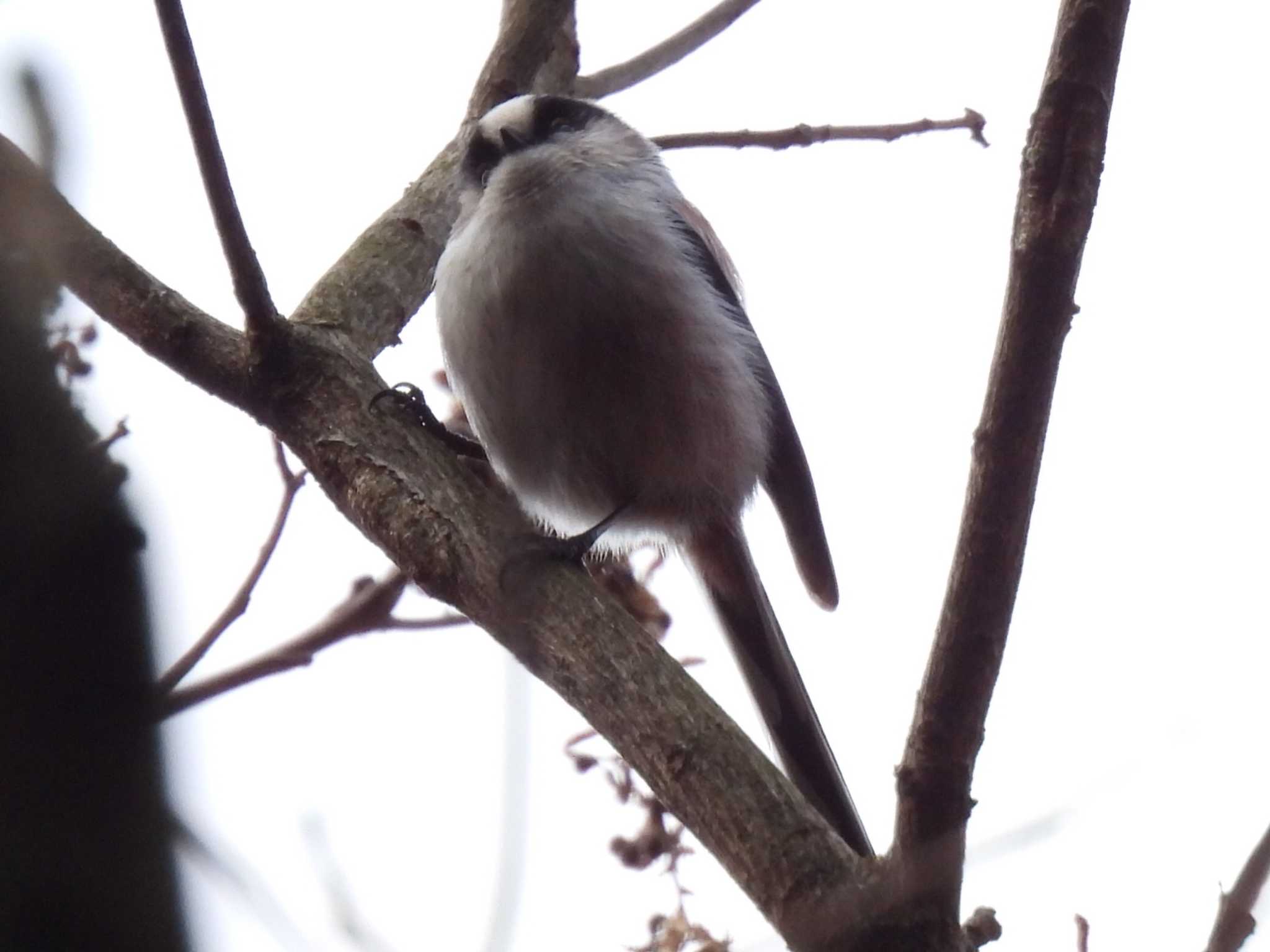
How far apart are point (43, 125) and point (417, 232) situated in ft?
4.13

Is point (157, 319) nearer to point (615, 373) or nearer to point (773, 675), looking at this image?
point (615, 373)

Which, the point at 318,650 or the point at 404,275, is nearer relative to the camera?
the point at 318,650

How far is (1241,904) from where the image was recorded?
1.12 meters

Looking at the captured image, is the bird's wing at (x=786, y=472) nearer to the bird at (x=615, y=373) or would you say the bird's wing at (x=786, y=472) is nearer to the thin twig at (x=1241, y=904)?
the bird at (x=615, y=373)

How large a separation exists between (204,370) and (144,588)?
3.46 ft

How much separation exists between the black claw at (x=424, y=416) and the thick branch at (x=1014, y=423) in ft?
2.91

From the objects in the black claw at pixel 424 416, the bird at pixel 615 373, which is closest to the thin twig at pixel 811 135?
the bird at pixel 615 373

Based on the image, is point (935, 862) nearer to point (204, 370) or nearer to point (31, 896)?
point (31, 896)

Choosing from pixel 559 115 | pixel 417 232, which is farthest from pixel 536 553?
pixel 559 115

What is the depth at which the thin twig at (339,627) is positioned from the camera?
5.33ft

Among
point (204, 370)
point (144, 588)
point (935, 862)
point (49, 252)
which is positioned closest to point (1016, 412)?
point (935, 862)

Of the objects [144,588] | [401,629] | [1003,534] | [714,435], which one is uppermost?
[714,435]

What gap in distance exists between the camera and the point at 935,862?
1254 millimetres

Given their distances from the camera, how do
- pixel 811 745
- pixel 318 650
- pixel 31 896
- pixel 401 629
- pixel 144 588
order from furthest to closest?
pixel 811 745 → pixel 401 629 → pixel 318 650 → pixel 144 588 → pixel 31 896
